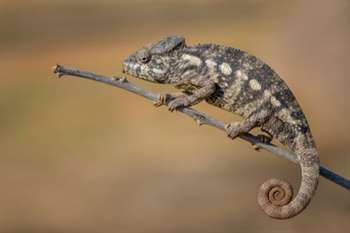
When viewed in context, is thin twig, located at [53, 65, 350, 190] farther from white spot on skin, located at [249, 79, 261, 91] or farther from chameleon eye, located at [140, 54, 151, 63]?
chameleon eye, located at [140, 54, 151, 63]

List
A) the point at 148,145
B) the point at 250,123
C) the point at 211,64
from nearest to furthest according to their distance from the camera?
the point at 250,123 → the point at 211,64 → the point at 148,145

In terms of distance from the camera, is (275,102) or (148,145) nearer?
(275,102)

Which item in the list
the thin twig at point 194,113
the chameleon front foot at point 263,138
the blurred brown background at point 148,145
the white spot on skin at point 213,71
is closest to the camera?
the thin twig at point 194,113

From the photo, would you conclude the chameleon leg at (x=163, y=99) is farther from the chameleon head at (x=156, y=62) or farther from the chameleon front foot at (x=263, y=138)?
the chameleon front foot at (x=263, y=138)

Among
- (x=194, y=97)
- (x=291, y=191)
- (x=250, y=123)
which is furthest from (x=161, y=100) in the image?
(x=291, y=191)

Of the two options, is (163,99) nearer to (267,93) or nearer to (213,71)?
(213,71)

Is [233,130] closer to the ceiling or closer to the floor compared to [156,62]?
closer to the floor

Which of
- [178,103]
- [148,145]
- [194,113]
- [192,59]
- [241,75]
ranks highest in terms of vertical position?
[148,145]

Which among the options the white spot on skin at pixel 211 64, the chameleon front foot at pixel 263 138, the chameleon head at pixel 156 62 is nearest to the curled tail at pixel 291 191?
the chameleon front foot at pixel 263 138
